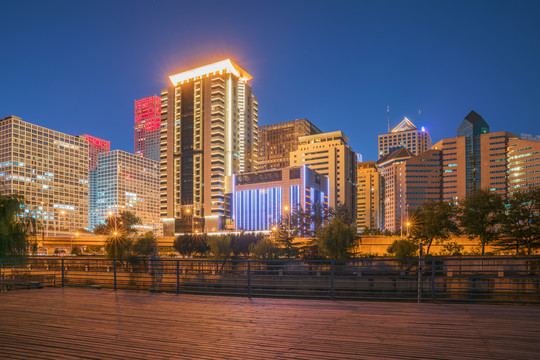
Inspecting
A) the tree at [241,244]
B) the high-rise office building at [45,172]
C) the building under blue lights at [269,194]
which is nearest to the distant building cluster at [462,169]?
the building under blue lights at [269,194]

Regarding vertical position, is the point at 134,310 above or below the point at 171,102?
below

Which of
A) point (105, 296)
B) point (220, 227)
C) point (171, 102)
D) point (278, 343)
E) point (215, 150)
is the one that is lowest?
point (220, 227)

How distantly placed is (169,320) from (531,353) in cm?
667

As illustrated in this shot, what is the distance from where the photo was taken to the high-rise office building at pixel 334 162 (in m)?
177

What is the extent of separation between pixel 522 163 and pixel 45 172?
21386 centimetres

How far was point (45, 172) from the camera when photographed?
7136 inches

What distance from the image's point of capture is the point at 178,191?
150375mm

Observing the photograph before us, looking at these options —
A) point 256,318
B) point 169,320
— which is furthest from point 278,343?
point 169,320

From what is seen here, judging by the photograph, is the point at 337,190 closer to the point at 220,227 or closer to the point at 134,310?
the point at 220,227

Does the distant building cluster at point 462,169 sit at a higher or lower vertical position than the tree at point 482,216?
higher

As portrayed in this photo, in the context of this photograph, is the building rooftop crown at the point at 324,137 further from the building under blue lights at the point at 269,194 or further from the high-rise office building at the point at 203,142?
the building under blue lights at the point at 269,194

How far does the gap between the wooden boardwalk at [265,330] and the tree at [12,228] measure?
924cm

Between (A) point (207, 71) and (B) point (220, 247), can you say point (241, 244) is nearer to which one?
(B) point (220, 247)

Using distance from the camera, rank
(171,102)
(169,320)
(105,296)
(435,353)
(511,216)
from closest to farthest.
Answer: (435,353) → (169,320) → (105,296) → (511,216) → (171,102)
